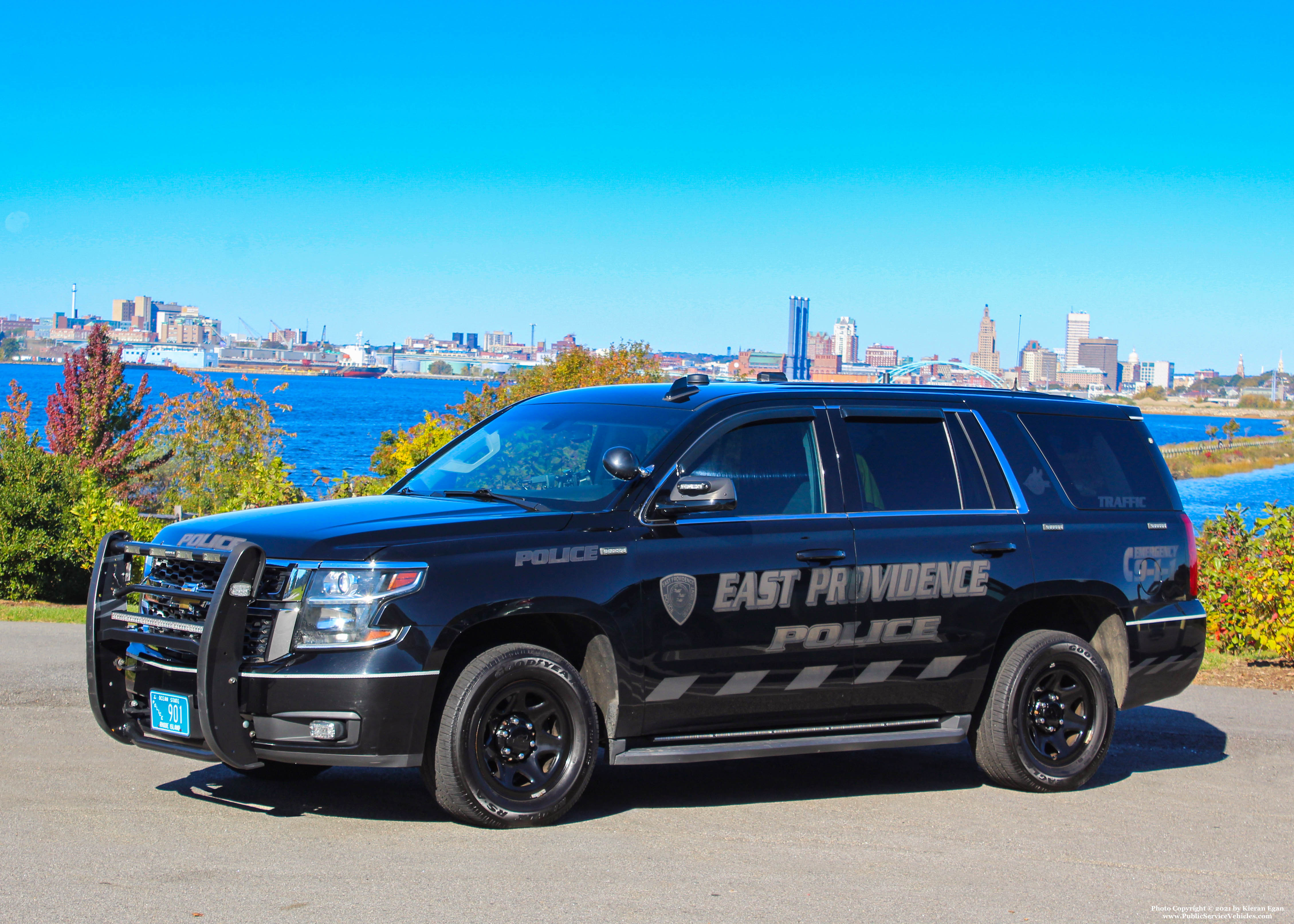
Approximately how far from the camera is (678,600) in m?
5.94

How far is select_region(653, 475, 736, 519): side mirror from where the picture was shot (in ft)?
19.3

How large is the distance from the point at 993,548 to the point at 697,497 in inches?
70.6

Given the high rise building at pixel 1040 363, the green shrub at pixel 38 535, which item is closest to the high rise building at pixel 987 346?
the high rise building at pixel 1040 363

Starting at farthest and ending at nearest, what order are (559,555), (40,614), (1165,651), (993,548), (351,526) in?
(40,614) < (1165,651) < (993,548) < (559,555) < (351,526)

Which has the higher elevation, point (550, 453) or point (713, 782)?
point (550, 453)

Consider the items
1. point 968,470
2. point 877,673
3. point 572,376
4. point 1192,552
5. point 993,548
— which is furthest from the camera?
point 572,376

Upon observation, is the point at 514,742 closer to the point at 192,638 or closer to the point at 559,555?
the point at 559,555

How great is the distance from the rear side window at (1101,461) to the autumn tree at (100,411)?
40.5 metres

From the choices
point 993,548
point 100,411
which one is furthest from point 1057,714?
point 100,411

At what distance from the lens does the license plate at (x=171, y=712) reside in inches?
215

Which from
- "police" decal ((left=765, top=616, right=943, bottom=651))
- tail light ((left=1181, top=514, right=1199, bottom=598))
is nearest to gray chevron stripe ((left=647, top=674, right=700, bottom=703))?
"police" decal ((left=765, top=616, right=943, bottom=651))

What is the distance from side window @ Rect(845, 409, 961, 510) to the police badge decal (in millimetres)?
1121

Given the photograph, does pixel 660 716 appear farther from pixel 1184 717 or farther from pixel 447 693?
pixel 1184 717

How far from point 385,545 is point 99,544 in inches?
55.4
